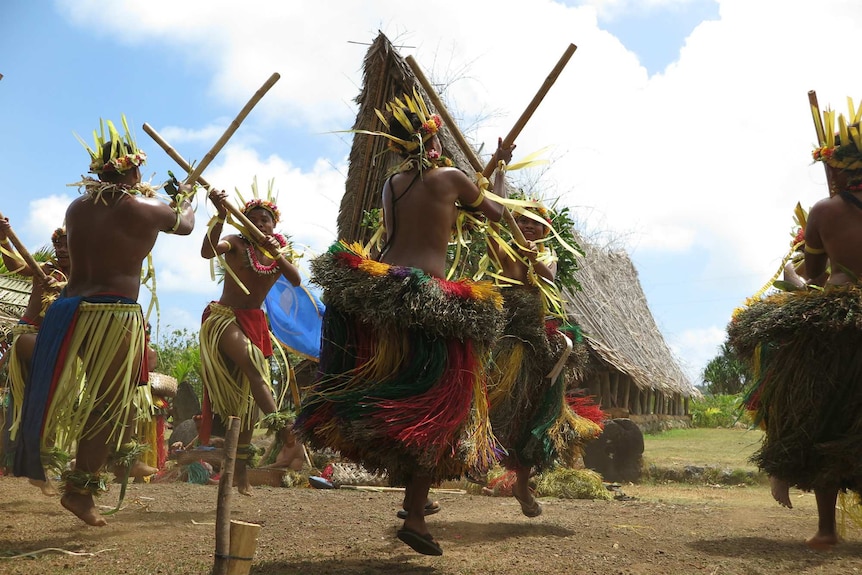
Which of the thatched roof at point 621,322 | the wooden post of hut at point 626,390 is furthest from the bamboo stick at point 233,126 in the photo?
the wooden post of hut at point 626,390

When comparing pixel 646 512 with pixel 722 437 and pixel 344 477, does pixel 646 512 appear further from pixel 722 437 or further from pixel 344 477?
pixel 722 437

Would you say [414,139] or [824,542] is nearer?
[414,139]

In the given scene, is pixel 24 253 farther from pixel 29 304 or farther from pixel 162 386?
pixel 162 386

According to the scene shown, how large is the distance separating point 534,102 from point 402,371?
65.5 inches

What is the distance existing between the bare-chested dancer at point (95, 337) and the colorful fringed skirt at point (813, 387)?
3.06m

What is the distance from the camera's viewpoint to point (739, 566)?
379 cm

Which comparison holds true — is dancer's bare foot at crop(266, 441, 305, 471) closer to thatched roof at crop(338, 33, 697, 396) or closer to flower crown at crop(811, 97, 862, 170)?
thatched roof at crop(338, 33, 697, 396)

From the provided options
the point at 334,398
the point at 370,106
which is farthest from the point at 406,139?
the point at 370,106

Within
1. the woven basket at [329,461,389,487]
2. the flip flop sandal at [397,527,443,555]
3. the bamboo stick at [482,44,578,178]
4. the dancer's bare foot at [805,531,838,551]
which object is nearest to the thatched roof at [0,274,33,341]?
the woven basket at [329,461,389,487]

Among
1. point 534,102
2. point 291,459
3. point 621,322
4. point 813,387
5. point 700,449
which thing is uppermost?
point 621,322

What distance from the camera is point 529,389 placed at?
493cm

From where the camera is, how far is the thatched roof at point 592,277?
955 cm

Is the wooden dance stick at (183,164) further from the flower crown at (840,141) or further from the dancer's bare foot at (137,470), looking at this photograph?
the flower crown at (840,141)

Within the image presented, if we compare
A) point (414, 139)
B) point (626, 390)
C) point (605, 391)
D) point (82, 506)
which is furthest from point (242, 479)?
point (626, 390)
